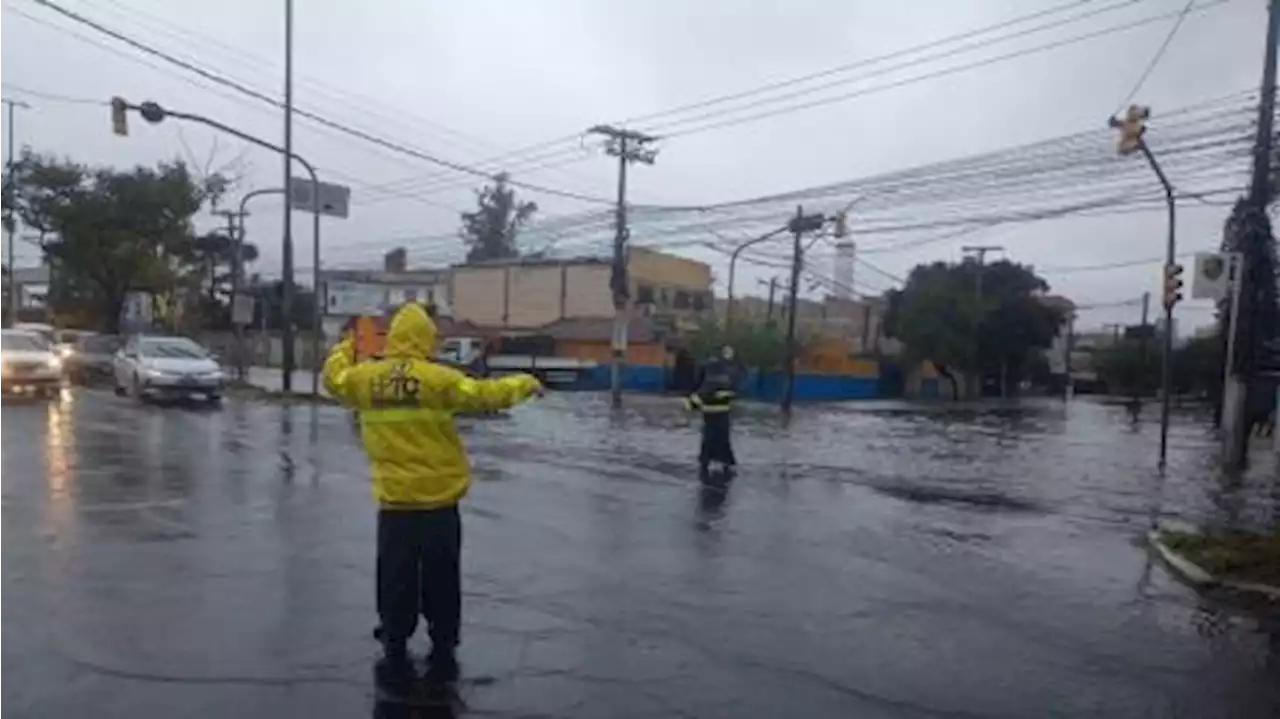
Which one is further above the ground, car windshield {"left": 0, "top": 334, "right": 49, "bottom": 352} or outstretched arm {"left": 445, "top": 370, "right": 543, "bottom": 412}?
outstretched arm {"left": 445, "top": 370, "right": 543, "bottom": 412}

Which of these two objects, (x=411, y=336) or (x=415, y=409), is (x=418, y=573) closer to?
(x=415, y=409)

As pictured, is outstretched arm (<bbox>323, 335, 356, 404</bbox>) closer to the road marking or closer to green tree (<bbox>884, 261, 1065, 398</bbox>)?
the road marking

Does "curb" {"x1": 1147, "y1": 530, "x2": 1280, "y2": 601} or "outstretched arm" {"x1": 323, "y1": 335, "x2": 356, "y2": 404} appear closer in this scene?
"outstretched arm" {"x1": 323, "y1": 335, "x2": 356, "y2": 404}

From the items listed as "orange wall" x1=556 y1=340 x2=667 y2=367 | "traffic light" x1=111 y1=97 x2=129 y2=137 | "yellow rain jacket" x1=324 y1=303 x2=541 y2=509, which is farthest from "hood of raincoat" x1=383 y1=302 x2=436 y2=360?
"orange wall" x1=556 y1=340 x2=667 y2=367

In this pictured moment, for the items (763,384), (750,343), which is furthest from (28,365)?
(763,384)

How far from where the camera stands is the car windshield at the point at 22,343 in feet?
91.5

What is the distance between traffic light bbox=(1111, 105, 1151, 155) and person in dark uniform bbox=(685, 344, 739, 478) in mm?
8989

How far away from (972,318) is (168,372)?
4293 centimetres

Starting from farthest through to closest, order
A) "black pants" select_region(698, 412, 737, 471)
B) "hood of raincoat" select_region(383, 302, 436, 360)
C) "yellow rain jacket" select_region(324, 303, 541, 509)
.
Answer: "black pants" select_region(698, 412, 737, 471), "hood of raincoat" select_region(383, 302, 436, 360), "yellow rain jacket" select_region(324, 303, 541, 509)

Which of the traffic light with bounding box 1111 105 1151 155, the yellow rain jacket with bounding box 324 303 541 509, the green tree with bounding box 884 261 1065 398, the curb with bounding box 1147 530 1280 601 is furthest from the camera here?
the green tree with bounding box 884 261 1065 398

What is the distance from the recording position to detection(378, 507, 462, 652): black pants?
589 centimetres

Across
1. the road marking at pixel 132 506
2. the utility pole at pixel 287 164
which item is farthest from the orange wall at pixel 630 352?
the road marking at pixel 132 506

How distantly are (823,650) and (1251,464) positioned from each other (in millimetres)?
21031

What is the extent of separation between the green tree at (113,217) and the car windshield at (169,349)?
60.5ft
